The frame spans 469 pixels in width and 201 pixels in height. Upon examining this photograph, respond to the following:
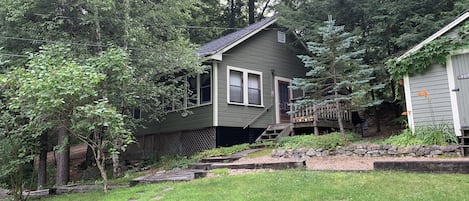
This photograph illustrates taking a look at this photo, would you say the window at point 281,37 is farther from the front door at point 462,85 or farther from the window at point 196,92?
the front door at point 462,85

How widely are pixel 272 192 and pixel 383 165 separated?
2639 millimetres

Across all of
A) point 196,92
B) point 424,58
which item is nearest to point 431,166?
point 424,58

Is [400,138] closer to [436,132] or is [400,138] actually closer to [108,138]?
[436,132]

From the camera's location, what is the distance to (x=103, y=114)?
7.47 meters

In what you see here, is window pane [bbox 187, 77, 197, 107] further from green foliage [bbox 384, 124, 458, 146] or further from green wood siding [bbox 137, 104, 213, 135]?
green foliage [bbox 384, 124, 458, 146]

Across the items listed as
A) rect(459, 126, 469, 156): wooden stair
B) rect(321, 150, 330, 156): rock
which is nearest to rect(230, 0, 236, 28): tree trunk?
rect(321, 150, 330, 156): rock

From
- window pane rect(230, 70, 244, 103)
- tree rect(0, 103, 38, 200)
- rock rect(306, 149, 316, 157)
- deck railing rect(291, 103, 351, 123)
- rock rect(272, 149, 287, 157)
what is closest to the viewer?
tree rect(0, 103, 38, 200)

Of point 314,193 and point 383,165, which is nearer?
point 314,193

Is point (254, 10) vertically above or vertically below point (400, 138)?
above

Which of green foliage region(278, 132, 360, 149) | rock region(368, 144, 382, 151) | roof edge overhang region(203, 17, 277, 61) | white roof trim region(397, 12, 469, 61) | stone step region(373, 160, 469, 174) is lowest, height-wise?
stone step region(373, 160, 469, 174)

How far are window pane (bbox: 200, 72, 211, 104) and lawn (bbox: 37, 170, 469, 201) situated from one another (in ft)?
21.2

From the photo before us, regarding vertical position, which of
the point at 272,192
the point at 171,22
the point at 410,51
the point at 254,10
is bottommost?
the point at 272,192

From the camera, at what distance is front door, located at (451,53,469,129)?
946 cm

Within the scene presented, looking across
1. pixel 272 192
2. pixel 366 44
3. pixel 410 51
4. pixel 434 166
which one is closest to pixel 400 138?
pixel 410 51
